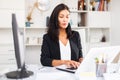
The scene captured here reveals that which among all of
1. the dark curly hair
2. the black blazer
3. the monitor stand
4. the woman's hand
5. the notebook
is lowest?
the notebook

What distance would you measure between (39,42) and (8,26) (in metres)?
0.65

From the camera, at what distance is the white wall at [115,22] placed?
4.14 m

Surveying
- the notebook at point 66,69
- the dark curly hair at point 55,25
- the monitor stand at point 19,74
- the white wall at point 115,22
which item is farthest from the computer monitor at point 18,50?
the white wall at point 115,22

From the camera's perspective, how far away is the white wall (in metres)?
4.14

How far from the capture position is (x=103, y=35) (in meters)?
4.24

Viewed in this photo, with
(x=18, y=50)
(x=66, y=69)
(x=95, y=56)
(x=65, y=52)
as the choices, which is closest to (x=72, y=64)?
(x=66, y=69)

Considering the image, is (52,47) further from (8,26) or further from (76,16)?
(76,16)

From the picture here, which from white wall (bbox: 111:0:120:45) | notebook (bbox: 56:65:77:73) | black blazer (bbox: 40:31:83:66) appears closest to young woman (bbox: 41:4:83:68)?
black blazer (bbox: 40:31:83:66)

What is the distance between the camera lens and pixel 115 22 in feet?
13.7

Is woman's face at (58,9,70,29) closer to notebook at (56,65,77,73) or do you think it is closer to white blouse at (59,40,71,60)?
white blouse at (59,40,71,60)

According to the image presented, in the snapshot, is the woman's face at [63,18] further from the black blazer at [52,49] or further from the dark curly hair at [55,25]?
the black blazer at [52,49]

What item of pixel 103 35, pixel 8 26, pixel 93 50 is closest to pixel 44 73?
pixel 93 50

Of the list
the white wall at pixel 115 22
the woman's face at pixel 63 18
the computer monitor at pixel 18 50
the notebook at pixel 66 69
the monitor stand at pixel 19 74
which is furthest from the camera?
the white wall at pixel 115 22

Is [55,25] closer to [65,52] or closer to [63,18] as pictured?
[63,18]
